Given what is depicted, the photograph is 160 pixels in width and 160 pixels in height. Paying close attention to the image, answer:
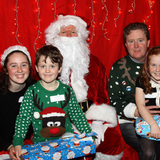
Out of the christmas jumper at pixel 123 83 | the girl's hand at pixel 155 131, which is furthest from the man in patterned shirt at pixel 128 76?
the girl's hand at pixel 155 131

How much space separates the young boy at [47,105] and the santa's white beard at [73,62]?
0.58 metres

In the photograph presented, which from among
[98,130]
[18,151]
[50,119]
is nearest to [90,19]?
[98,130]

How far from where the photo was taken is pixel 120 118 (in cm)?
261

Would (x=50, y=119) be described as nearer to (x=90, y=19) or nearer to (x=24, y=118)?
(x=24, y=118)

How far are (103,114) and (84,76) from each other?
22.5 inches

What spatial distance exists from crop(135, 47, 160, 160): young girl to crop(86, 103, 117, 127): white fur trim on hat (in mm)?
476

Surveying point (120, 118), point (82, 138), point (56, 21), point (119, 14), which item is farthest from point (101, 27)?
point (82, 138)

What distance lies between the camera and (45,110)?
1998 millimetres

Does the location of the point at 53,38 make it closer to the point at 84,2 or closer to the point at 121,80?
the point at 84,2

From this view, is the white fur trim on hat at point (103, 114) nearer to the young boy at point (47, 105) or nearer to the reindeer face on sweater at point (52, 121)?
the young boy at point (47, 105)

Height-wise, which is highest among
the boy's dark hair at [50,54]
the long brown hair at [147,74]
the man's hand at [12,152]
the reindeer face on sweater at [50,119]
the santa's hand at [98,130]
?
the boy's dark hair at [50,54]

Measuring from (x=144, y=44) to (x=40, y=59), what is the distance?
1328 mm

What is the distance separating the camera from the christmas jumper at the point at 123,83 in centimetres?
259

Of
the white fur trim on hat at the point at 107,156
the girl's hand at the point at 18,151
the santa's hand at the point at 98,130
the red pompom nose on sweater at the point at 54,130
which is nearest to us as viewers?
the girl's hand at the point at 18,151
